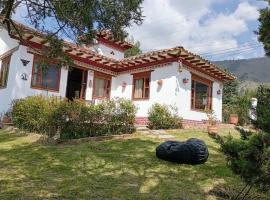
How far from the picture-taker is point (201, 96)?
1923 cm

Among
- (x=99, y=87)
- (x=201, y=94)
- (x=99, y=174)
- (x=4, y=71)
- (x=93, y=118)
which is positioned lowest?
(x=99, y=174)

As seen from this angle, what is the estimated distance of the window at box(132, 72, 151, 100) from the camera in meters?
18.2

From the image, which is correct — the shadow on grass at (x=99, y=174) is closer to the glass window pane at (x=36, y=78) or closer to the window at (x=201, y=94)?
the glass window pane at (x=36, y=78)

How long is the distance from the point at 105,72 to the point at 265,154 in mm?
15902

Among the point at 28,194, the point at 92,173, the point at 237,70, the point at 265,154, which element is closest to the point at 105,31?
the point at 92,173

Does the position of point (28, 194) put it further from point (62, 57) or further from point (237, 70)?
point (237, 70)

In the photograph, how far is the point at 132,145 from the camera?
1069 centimetres

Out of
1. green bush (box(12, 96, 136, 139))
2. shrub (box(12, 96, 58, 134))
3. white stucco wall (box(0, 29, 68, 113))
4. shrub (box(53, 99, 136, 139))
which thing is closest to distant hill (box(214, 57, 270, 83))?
white stucco wall (box(0, 29, 68, 113))

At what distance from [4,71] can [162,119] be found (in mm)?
8340

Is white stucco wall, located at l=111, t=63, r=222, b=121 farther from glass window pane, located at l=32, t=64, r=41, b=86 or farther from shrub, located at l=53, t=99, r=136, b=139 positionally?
glass window pane, located at l=32, t=64, r=41, b=86

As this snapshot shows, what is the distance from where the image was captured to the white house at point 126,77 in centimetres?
1545

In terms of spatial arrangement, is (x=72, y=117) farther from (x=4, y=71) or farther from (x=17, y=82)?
(x=4, y=71)

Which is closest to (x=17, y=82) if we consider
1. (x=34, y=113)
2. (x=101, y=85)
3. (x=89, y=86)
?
(x=34, y=113)

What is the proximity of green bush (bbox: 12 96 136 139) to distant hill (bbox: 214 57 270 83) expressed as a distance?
65753 mm
